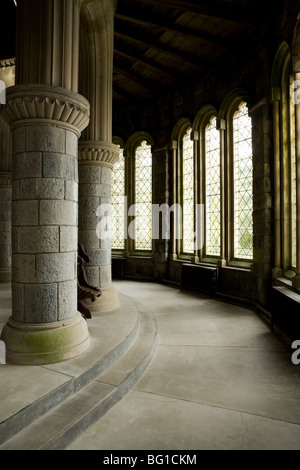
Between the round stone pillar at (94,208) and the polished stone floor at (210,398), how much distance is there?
3.64 feet

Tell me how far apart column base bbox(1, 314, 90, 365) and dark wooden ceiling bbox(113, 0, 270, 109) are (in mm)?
4541

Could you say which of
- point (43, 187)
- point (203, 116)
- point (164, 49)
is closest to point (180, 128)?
point (203, 116)

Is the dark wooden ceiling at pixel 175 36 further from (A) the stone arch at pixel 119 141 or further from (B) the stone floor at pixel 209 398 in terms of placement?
(B) the stone floor at pixel 209 398

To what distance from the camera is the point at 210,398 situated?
2.43 meters

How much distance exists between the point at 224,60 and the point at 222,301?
15.3 feet

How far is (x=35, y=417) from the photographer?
6.36 ft

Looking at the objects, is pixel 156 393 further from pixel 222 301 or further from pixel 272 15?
pixel 272 15

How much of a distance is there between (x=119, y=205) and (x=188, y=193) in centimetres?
228

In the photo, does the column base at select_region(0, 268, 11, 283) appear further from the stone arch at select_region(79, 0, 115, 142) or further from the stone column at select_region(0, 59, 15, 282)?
the stone arch at select_region(79, 0, 115, 142)

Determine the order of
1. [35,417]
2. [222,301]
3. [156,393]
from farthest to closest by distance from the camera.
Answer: [222,301]
[156,393]
[35,417]

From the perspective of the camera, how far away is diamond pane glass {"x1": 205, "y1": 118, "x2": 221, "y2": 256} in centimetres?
661

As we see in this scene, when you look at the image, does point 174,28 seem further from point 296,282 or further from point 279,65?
point 296,282
